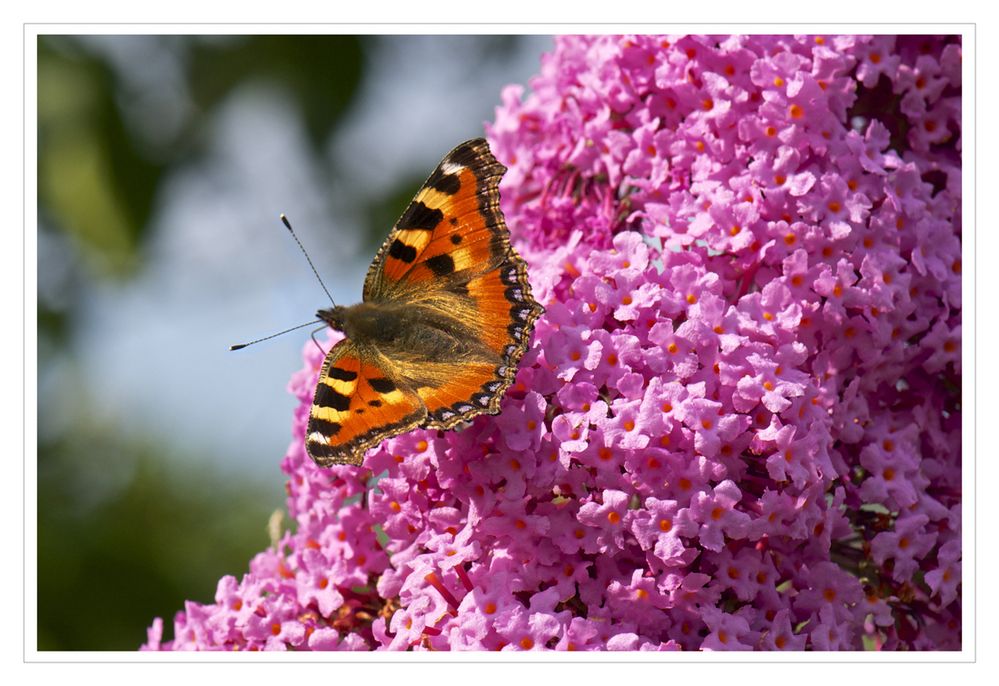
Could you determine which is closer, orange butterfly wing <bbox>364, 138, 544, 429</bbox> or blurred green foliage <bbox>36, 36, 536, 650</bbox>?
orange butterfly wing <bbox>364, 138, 544, 429</bbox>

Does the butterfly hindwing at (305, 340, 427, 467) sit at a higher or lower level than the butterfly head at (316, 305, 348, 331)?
lower

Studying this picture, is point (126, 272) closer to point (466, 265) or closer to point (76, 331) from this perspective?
point (76, 331)

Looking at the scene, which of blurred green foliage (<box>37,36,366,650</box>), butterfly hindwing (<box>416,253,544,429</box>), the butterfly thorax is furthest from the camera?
blurred green foliage (<box>37,36,366,650</box>)

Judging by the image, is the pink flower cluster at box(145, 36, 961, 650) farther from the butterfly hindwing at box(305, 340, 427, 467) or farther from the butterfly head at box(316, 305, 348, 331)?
the butterfly head at box(316, 305, 348, 331)

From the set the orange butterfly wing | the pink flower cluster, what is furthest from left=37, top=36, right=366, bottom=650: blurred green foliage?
the orange butterfly wing

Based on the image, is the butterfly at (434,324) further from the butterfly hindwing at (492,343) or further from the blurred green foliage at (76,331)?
the blurred green foliage at (76,331)

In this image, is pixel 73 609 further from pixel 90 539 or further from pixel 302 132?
pixel 302 132

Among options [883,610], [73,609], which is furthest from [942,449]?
[73,609]
